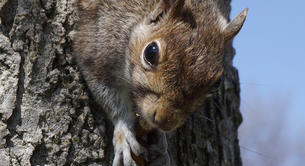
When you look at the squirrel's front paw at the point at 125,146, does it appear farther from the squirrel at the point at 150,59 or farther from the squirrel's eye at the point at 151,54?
the squirrel's eye at the point at 151,54

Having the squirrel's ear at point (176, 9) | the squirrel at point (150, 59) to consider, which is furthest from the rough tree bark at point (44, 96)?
the squirrel's ear at point (176, 9)

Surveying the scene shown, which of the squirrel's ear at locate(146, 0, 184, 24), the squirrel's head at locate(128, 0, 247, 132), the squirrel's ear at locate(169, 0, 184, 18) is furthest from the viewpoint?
the squirrel's ear at locate(146, 0, 184, 24)

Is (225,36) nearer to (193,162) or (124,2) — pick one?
(124,2)

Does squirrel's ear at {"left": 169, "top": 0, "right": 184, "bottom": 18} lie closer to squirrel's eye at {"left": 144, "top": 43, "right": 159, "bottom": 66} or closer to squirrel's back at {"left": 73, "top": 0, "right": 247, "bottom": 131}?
squirrel's back at {"left": 73, "top": 0, "right": 247, "bottom": 131}

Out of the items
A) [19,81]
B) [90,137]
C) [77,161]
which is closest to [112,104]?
[90,137]

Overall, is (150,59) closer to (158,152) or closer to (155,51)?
(155,51)

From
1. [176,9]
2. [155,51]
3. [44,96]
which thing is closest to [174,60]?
[155,51]

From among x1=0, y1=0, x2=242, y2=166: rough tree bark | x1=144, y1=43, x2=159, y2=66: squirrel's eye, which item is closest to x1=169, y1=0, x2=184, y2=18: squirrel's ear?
x1=144, y1=43, x2=159, y2=66: squirrel's eye
